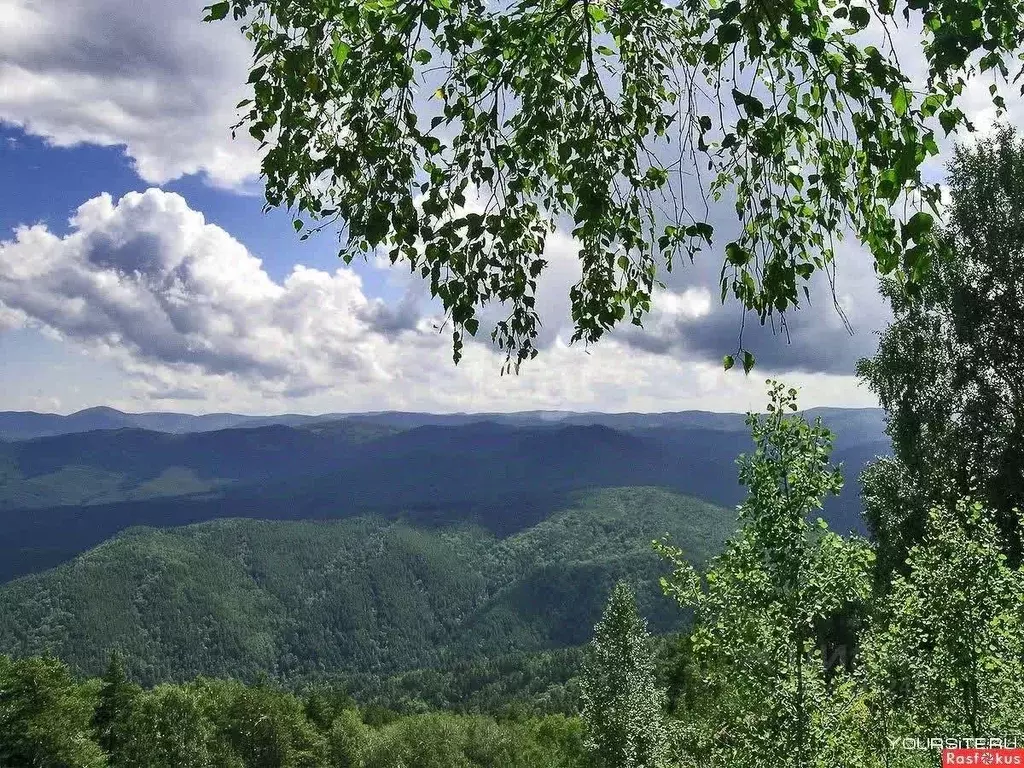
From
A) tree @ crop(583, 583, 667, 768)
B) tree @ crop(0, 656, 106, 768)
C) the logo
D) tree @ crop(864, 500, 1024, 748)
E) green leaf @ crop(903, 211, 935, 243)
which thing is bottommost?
tree @ crop(0, 656, 106, 768)

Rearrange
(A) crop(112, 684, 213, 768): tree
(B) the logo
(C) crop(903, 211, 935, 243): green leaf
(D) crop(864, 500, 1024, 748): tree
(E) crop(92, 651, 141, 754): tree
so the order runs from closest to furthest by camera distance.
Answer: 1. (C) crop(903, 211, 935, 243): green leaf
2. (B) the logo
3. (D) crop(864, 500, 1024, 748): tree
4. (A) crop(112, 684, 213, 768): tree
5. (E) crop(92, 651, 141, 754): tree

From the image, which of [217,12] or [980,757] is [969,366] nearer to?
[980,757]

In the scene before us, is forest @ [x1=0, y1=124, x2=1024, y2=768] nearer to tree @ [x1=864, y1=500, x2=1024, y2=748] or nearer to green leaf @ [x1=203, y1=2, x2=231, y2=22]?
tree @ [x1=864, y1=500, x2=1024, y2=748]

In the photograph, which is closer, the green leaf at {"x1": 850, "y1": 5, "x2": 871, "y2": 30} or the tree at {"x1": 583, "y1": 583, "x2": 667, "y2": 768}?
the green leaf at {"x1": 850, "y1": 5, "x2": 871, "y2": 30}

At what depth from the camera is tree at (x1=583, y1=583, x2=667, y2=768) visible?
85.1ft

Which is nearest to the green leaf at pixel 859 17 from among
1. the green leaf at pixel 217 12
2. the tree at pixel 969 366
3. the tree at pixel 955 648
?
the green leaf at pixel 217 12

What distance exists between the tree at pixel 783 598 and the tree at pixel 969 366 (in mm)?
7228

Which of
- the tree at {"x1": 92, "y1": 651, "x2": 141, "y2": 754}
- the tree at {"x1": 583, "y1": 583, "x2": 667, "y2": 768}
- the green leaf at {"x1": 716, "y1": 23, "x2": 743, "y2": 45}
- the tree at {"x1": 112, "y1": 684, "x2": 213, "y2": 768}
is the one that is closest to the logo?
the green leaf at {"x1": 716, "y1": 23, "x2": 743, "y2": 45}

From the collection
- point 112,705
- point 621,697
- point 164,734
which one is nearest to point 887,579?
point 621,697

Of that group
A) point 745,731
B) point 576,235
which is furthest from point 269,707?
point 576,235

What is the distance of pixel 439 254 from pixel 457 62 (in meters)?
0.97

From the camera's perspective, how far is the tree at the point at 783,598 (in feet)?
35.0

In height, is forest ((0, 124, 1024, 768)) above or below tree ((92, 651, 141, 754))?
above

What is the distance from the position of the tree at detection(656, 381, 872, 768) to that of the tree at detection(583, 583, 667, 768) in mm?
15465
